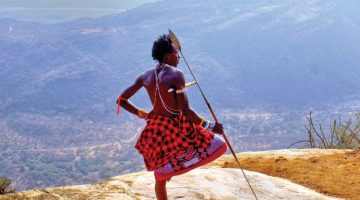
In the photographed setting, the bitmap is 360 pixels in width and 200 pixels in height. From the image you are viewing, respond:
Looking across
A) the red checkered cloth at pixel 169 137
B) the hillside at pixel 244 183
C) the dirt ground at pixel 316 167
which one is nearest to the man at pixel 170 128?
the red checkered cloth at pixel 169 137

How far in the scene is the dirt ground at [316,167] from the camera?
6.62 metres

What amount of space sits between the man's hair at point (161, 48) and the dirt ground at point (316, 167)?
3.28 metres

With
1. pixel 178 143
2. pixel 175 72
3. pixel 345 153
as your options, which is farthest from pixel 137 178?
pixel 345 153

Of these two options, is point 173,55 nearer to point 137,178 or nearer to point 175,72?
point 175,72

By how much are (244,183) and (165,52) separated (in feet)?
7.61

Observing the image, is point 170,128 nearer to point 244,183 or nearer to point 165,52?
point 165,52

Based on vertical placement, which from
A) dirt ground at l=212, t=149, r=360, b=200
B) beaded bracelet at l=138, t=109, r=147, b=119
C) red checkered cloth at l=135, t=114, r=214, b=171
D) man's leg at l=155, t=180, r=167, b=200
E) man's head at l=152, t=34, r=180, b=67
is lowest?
dirt ground at l=212, t=149, r=360, b=200

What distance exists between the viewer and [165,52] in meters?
4.52

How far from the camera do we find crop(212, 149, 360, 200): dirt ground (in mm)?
6625

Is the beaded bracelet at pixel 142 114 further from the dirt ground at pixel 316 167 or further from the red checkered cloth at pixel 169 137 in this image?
the dirt ground at pixel 316 167

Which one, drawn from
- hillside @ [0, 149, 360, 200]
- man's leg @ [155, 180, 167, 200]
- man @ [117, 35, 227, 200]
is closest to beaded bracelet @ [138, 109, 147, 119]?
man @ [117, 35, 227, 200]

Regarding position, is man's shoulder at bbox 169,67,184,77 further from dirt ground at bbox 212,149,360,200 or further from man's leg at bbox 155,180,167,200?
dirt ground at bbox 212,149,360,200

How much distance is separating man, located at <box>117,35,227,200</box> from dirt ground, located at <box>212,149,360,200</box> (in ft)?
8.82

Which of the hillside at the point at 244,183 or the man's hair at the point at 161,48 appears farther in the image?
the hillside at the point at 244,183
